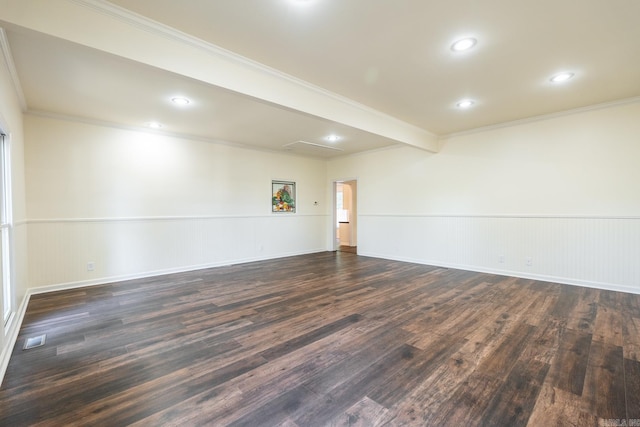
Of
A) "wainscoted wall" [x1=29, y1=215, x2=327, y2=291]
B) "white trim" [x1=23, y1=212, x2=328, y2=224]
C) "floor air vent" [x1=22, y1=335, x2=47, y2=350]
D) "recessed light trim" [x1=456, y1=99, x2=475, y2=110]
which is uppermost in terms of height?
"recessed light trim" [x1=456, y1=99, x2=475, y2=110]

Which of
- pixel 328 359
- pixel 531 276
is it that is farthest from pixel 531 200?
pixel 328 359

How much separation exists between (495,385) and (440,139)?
480cm

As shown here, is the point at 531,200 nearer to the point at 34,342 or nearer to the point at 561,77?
the point at 561,77

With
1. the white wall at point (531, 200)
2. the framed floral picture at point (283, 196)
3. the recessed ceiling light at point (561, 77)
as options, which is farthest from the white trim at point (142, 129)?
the recessed ceiling light at point (561, 77)

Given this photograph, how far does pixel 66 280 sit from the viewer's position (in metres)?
4.21

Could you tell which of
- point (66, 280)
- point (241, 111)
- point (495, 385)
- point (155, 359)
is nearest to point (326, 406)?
point (495, 385)

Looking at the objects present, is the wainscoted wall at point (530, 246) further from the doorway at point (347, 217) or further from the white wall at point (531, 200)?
the doorway at point (347, 217)

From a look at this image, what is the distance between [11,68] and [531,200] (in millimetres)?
6915

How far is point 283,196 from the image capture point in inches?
276

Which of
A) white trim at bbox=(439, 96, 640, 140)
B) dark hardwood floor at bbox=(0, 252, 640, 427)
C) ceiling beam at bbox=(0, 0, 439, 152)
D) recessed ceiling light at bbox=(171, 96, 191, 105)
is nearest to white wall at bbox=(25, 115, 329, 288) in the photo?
dark hardwood floor at bbox=(0, 252, 640, 427)

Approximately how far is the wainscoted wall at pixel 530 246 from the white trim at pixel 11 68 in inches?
244

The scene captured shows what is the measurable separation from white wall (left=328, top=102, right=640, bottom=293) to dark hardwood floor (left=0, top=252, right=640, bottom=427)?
700mm

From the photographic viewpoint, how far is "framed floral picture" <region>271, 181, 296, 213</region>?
6.82 meters

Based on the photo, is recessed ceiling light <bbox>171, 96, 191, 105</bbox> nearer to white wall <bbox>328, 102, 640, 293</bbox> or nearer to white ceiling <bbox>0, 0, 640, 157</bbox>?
white ceiling <bbox>0, 0, 640, 157</bbox>
